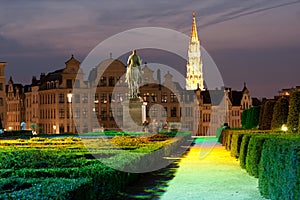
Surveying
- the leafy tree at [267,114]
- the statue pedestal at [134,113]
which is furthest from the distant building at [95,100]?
the leafy tree at [267,114]

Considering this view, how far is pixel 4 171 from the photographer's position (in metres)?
12.5

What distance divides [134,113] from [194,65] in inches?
3840

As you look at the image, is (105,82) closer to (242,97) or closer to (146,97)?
(146,97)

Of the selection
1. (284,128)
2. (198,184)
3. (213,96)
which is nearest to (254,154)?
(198,184)

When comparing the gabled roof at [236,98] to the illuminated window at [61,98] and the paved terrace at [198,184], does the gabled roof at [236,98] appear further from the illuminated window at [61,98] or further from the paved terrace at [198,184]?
the paved terrace at [198,184]

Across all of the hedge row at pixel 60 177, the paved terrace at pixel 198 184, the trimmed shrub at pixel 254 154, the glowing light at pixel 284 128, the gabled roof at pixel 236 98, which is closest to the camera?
the hedge row at pixel 60 177

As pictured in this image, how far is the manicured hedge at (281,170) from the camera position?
420 inches

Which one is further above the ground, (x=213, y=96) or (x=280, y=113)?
(x=213, y=96)

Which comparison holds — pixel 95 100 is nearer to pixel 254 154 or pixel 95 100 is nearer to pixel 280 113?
pixel 280 113

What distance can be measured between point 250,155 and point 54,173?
7.81 metres

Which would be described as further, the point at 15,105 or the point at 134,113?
the point at 15,105

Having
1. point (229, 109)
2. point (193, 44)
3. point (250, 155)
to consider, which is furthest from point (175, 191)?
point (193, 44)

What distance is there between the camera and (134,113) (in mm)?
42469

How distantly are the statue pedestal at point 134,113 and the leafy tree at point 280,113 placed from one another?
590 inches
